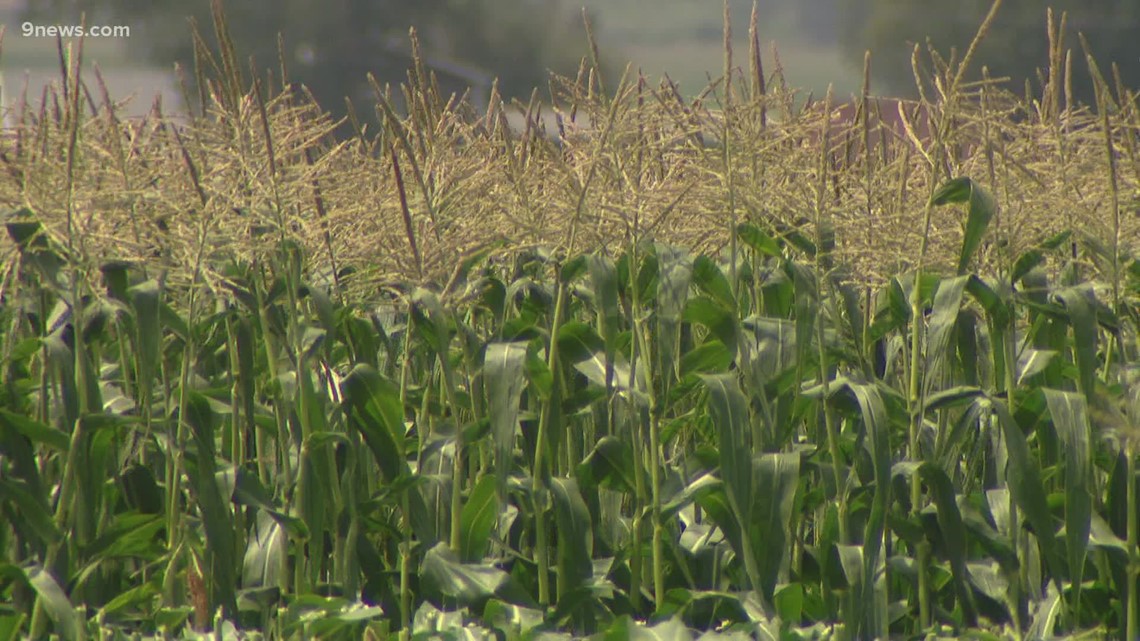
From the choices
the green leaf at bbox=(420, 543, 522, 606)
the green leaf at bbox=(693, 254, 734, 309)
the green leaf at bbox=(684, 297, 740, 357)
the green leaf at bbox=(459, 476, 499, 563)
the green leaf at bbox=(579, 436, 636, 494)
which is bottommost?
the green leaf at bbox=(420, 543, 522, 606)

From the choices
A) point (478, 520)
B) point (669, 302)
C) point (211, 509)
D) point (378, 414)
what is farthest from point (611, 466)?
point (211, 509)

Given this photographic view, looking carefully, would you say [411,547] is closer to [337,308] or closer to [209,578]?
[209,578]

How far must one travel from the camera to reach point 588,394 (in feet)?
11.6

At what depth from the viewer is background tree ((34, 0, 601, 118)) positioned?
30578 mm

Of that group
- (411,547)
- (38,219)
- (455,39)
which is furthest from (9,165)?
(455,39)

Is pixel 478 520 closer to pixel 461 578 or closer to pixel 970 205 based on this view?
pixel 461 578

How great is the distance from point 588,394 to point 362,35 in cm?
2983

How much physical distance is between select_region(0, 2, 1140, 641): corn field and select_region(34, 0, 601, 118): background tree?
2593cm

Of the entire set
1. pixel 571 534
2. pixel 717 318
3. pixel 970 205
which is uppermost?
pixel 970 205

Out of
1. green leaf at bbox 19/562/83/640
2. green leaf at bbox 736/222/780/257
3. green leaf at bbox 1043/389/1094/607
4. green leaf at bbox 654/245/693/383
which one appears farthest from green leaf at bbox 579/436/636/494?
green leaf at bbox 19/562/83/640

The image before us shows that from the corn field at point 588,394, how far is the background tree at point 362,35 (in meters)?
25.9

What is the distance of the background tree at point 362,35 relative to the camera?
100 ft

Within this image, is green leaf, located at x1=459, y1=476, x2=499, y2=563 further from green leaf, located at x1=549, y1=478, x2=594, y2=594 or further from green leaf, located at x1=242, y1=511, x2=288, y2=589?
green leaf, located at x1=242, y1=511, x2=288, y2=589

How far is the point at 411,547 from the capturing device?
3703mm
